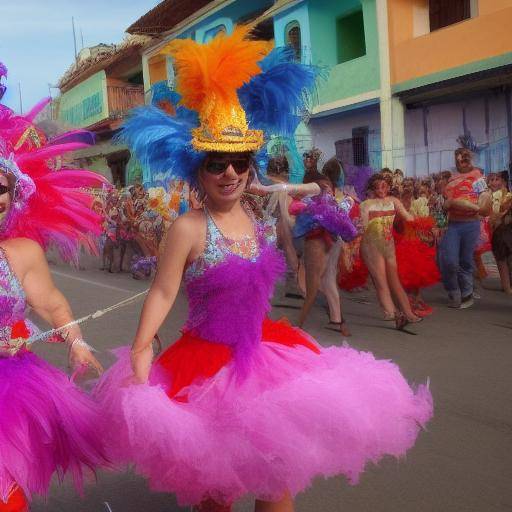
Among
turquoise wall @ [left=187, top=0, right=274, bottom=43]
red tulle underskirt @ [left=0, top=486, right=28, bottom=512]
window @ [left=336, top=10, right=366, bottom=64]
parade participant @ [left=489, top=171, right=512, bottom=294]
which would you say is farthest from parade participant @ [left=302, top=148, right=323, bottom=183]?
turquoise wall @ [left=187, top=0, right=274, bottom=43]

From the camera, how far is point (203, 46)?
3.00 m

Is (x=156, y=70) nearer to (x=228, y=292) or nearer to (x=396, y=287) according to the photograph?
(x=396, y=287)

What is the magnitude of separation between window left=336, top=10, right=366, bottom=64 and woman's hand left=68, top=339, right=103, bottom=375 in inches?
707

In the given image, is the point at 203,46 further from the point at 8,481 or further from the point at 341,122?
the point at 341,122

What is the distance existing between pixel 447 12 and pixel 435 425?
14239mm

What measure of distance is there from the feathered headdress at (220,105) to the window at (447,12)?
14.2 meters

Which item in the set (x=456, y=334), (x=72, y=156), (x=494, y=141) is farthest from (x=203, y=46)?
(x=494, y=141)

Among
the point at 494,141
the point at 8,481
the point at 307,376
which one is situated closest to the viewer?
the point at 8,481

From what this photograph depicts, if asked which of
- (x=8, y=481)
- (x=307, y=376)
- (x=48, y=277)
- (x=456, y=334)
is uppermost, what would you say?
(x=48, y=277)

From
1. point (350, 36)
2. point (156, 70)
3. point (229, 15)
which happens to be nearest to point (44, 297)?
point (350, 36)

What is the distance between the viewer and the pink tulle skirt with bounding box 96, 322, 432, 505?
2418 mm

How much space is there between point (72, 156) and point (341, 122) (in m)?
16.5

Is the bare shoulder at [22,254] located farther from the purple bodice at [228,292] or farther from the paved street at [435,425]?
the paved street at [435,425]

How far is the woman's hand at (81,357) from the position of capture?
2885 millimetres
